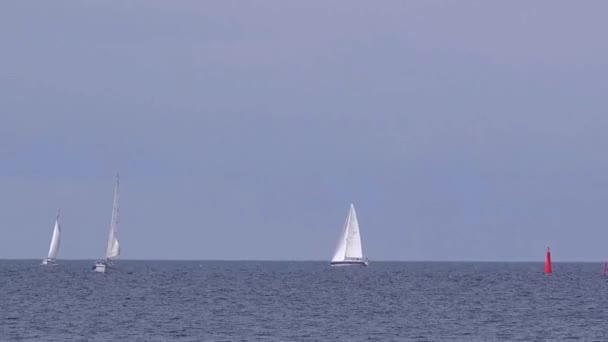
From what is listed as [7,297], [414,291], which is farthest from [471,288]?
[7,297]

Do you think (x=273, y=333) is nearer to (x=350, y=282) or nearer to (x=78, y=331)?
(x=78, y=331)

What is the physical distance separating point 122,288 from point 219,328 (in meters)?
49.9

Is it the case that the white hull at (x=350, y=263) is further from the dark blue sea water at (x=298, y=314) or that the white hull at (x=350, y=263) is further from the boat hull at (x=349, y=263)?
the dark blue sea water at (x=298, y=314)

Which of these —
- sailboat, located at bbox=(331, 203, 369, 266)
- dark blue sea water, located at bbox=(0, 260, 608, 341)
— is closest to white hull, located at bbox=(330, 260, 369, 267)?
sailboat, located at bbox=(331, 203, 369, 266)

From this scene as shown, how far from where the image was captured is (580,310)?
271ft

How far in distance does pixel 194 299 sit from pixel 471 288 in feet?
123

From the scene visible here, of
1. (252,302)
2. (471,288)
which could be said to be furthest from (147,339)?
(471,288)

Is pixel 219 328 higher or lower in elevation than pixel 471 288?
lower

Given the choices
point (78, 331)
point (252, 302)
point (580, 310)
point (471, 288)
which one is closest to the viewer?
point (78, 331)

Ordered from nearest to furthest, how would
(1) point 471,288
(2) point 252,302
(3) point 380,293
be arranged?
(2) point 252,302, (3) point 380,293, (1) point 471,288

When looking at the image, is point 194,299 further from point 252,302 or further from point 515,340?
point 515,340

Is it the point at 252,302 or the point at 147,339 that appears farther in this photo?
the point at 252,302

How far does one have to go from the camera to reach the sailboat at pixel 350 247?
558 feet

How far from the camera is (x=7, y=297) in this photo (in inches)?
3802
